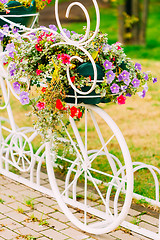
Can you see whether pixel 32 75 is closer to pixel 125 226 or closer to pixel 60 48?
pixel 60 48

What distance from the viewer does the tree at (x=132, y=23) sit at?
11727mm

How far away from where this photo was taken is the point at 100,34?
3.00m

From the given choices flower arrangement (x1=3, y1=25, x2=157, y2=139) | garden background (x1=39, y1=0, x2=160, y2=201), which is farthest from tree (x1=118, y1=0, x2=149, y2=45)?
flower arrangement (x1=3, y1=25, x2=157, y2=139)

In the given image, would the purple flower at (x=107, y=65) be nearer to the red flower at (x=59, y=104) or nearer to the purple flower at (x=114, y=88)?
the purple flower at (x=114, y=88)

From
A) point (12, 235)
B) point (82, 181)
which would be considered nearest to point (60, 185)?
point (82, 181)

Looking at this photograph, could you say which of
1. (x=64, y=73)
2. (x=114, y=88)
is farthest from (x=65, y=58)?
(x=114, y=88)

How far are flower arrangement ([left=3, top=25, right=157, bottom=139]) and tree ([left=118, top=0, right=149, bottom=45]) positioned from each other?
9028mm

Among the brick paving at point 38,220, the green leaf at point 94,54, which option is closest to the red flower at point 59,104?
the green leaf at point 94,54

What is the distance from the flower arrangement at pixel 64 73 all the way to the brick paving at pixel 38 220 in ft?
2.47

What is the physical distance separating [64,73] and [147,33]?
12.4 m

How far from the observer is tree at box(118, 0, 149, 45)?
1173cm

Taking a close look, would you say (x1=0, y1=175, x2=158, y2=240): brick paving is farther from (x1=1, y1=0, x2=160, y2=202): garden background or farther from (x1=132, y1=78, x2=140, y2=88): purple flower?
(x1=132, y1=78, x2=140, y2=88): purple flower

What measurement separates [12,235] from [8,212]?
1.27 feet

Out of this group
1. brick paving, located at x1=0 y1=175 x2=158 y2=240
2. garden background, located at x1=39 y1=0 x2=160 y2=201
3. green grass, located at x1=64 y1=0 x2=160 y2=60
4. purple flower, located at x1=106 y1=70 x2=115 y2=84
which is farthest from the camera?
green grass, located at x1=64 y1=0 x2=160 y2=60
